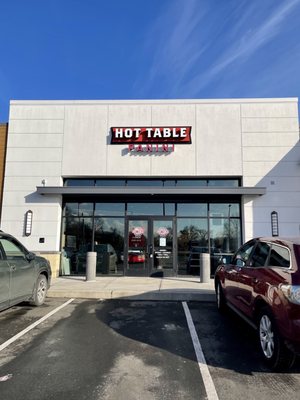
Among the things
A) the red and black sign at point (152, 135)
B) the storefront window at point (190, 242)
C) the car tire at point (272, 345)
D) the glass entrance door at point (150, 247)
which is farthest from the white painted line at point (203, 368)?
the red and black sign at point (152, 135)

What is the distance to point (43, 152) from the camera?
14734 mm

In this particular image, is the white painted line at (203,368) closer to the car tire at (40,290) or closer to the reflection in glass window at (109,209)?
Answer: the car tire at (40,290)

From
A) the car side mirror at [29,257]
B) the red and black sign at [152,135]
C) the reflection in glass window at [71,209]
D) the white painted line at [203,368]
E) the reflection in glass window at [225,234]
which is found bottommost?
the white painted line at [203,368]

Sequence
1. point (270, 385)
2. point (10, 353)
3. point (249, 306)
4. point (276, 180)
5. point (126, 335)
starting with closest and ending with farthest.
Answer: point (270, 385), point (10, 353), point (249, 306), point (126, 335), point (276, 180)

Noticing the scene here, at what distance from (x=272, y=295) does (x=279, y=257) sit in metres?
0.64

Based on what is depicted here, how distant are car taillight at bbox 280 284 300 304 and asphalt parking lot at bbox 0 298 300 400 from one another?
3.24 ft

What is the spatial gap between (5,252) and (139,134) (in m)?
8.71

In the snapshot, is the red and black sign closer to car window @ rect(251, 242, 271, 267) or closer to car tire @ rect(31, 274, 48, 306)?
car tire @ rect(31, 274, 48, 306)

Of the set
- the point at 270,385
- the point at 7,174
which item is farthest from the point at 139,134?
the point at 270,385

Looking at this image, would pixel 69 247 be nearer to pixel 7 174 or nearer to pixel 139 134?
pixel 7 174

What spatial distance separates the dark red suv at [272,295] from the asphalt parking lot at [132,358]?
1.13 ft

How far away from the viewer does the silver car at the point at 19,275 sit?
652cm

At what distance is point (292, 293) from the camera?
4172mm

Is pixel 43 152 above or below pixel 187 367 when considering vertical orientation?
above
